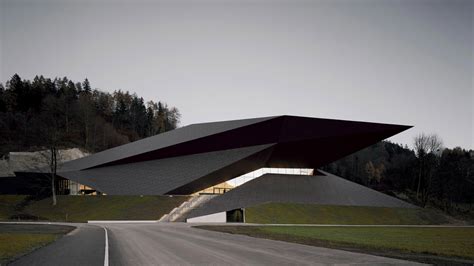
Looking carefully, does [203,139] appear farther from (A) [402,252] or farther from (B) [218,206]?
(A) [402,252]

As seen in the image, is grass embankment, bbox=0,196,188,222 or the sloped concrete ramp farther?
the sloped concrete ramp

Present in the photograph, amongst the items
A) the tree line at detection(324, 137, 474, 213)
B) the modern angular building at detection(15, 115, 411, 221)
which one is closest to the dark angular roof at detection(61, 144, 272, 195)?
the modern angular building at detection(15, 115, 411, 221)

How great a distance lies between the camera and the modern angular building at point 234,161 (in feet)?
163

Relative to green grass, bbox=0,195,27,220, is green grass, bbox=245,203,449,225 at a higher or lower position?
lower

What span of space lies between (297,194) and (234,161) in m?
9.24

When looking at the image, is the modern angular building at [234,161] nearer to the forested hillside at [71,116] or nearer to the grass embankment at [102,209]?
the grass embankment at [102,209]

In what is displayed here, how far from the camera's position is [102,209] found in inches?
1898

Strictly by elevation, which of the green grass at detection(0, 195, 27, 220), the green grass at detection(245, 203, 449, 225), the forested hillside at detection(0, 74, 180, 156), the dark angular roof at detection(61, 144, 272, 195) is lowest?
the green grass at detection(245, 203, 449, 225)

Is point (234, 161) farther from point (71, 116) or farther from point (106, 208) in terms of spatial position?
point (71, 116)

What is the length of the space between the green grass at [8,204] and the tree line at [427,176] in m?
54.4

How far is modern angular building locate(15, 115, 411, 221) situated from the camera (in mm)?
49656

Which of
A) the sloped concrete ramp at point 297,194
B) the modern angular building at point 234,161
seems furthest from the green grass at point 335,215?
the modern angular building at point 234,161

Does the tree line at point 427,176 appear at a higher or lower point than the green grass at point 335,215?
higher

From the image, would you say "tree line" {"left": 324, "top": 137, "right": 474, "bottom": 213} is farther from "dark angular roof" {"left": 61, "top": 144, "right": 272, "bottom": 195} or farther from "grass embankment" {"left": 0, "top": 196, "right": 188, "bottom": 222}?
"grass embankment" {"left": 0, "top": 196, "right": 188, "bottom": 222}
